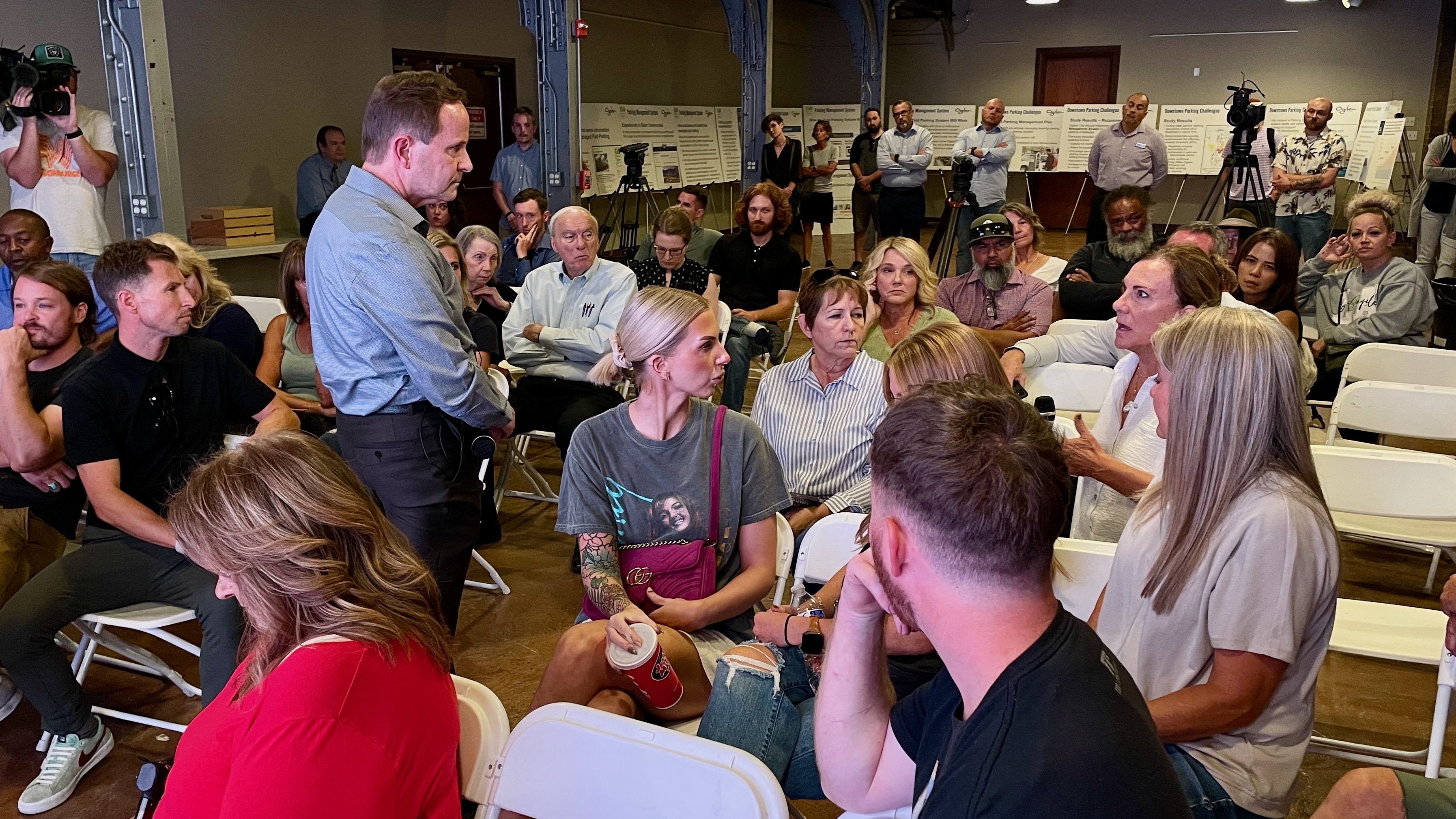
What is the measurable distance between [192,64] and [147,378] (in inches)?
209

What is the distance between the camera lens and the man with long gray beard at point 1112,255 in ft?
15.9

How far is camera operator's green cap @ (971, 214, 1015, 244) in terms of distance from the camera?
14.8 feet

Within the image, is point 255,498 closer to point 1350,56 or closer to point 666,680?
point 666,680

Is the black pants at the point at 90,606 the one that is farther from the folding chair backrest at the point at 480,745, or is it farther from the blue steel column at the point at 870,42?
the blue steel column at the point at 870,42

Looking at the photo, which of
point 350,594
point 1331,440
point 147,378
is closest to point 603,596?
point 350,594

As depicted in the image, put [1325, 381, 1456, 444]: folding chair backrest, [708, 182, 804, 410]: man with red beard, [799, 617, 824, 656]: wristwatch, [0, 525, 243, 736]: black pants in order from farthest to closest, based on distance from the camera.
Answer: [708, 182, 804, 410]: man with red beard < [1325, 381, 1456, 444]: folding chair backrest < [0, 525, 243, 736]: black pants < [799, 617, 824, 656]: wristwatch

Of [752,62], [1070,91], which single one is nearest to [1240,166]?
[752,62]

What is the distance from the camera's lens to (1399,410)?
3354mm

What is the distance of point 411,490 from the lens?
238 cm

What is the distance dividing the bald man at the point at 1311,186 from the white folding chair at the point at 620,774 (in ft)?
26.4

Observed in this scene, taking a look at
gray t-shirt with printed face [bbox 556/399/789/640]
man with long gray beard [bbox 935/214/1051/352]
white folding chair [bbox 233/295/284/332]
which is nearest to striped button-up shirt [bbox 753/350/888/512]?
gray t-shirt with printed face [bbox 556/399/789/640]

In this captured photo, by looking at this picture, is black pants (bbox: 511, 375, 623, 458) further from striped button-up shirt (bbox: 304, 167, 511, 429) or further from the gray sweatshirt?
the gray sweatshirt

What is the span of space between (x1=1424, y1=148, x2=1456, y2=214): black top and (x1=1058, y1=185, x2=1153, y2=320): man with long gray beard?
11.0 ft

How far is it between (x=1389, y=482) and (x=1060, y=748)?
7.67 feet
